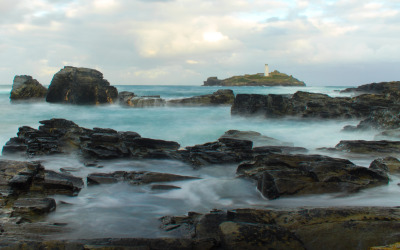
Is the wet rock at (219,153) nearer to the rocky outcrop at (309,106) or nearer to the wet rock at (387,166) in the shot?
the wet rock at (387,166)

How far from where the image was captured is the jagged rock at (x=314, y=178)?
583cm

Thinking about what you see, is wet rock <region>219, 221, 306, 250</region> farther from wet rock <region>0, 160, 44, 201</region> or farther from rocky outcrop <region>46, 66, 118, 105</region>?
rocky outcrop <region>46, 66, 118, 105</region>

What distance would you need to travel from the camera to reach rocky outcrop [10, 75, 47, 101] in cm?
3481

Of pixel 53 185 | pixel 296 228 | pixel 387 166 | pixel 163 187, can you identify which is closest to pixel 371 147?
pixel 387 166

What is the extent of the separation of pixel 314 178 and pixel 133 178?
3797mm

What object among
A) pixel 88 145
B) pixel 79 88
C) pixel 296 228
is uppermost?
pixel 79 88

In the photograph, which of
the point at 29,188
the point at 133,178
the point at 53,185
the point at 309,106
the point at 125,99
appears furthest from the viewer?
the point at 125,99

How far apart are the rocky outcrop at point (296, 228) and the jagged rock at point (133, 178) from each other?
248 cm

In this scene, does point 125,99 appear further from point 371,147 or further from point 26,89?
point 371,147

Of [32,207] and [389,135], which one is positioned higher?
[389,135]

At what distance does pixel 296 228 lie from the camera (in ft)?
12.5

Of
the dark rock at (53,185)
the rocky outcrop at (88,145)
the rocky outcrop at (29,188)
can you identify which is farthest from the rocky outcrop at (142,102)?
the dark rock at (53,185)

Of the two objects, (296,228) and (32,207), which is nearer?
(296,228)

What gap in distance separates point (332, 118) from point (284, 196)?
1462 centimetres
